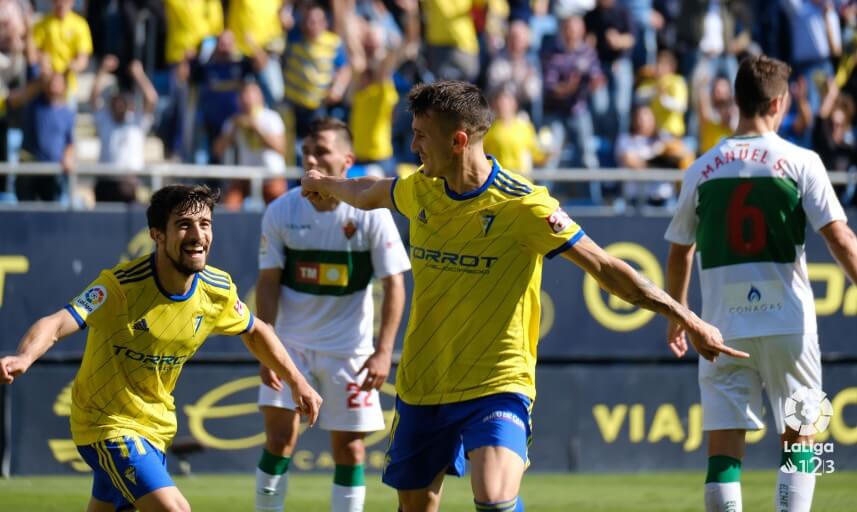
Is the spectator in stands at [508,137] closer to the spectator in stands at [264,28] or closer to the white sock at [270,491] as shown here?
the spectator in stands at [264,28]

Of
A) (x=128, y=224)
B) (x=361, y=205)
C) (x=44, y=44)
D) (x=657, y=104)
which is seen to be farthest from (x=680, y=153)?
A: (x=361, y=205)

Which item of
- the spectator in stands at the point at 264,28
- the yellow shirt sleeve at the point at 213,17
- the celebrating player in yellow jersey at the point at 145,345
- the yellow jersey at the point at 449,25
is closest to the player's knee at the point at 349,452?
the celebrating player in yellow jersey at the point at 145,345

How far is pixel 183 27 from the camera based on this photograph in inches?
618

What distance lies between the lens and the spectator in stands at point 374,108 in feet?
47.8

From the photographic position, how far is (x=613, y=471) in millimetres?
12180

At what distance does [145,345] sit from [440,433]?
149 cm

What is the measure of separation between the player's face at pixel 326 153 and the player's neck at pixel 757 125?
2431mm

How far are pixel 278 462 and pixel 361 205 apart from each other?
2220 millimetres

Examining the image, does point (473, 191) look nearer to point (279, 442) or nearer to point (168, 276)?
point (168, 276)

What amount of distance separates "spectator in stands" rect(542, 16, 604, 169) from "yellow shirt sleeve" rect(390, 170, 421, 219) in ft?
31.1

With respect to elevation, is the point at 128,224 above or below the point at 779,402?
above

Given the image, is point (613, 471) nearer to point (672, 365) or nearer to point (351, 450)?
point (672, 365)

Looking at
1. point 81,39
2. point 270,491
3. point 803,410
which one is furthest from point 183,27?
point 803,410

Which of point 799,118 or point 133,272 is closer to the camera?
point 133,272
